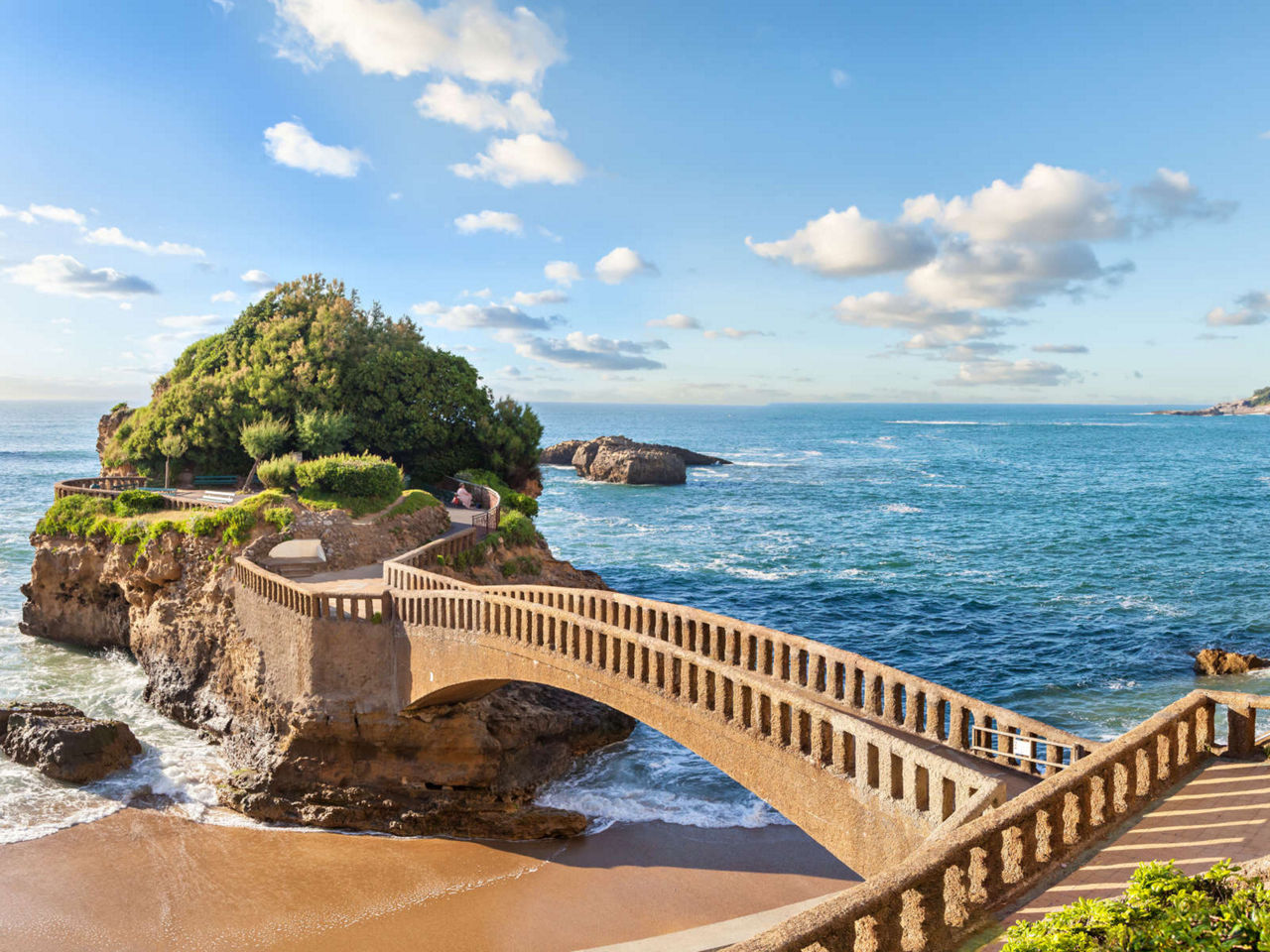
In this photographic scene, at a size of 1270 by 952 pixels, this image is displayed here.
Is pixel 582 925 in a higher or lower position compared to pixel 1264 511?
lower

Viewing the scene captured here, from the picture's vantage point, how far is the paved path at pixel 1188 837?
877cm

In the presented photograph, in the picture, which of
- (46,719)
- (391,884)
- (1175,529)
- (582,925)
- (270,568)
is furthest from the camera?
(1175,529)

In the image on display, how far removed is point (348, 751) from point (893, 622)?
25776 millimetres

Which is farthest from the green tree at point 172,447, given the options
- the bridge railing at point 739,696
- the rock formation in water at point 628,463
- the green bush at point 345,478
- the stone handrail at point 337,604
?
the rock formation in water at point 628,463

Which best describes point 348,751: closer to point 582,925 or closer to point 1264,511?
point 582,925

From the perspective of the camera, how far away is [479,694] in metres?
24.6

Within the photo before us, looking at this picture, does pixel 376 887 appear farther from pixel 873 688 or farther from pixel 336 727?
pixel 873 688

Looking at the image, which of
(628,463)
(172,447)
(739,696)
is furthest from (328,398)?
(628,463)

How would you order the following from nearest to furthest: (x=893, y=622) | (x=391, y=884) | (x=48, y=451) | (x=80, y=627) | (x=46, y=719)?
(x=391, y=884), (x=46, y=719), (x=80, y=627), (x=893, y=622), (x=48, y=451)

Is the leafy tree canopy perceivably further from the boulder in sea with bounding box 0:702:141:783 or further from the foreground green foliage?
the foreground green foliage

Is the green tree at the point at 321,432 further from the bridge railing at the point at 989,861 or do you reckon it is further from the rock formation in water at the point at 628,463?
the rock formation in water at the point at 628,463

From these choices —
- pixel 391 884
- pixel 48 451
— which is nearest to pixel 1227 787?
pixel 391 884

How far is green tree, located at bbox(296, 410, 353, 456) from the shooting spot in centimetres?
→ 4200

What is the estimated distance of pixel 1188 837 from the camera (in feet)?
32.1
